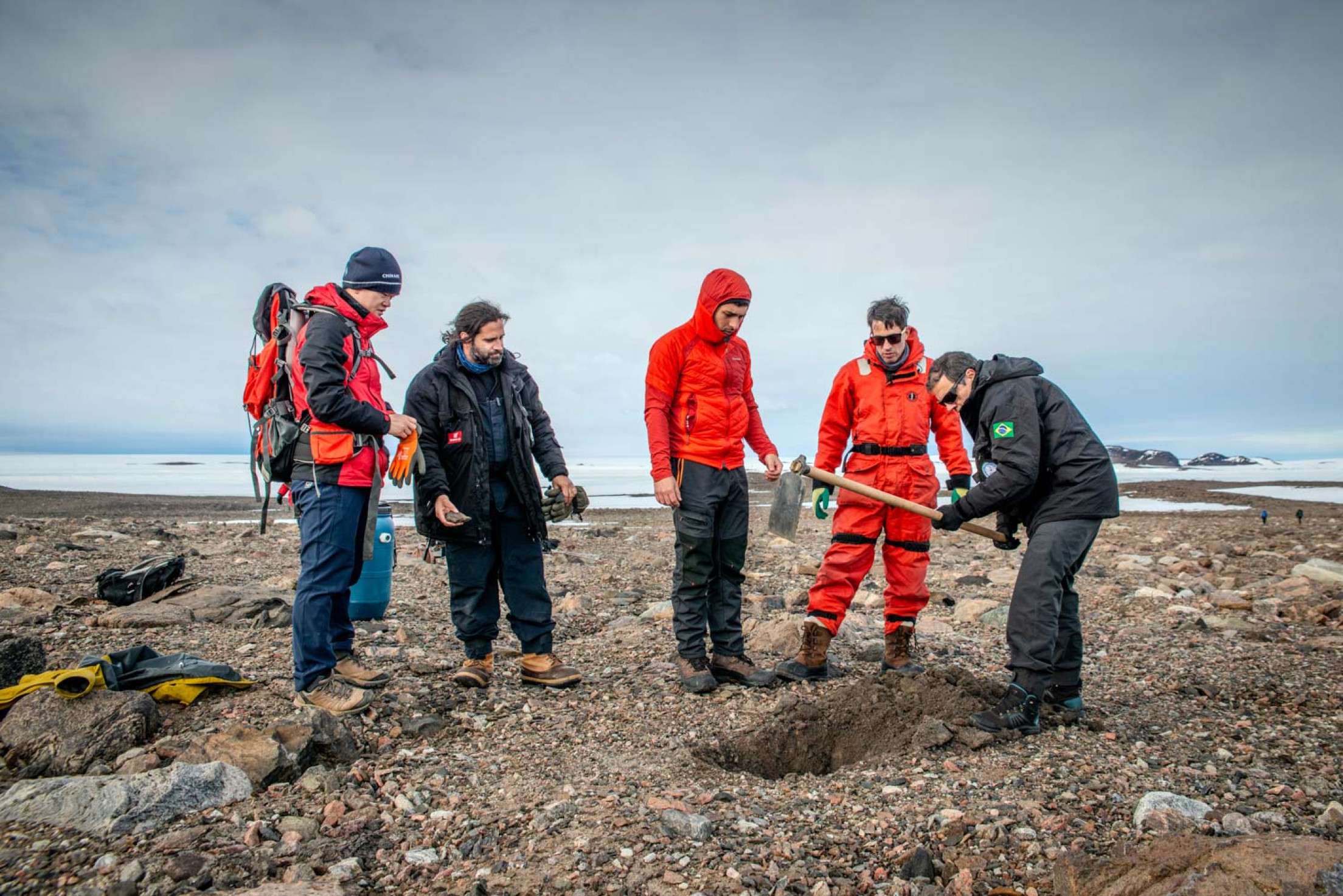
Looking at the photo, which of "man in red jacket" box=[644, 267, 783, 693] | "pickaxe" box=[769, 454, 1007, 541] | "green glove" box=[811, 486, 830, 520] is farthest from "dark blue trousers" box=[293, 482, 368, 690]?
"green glove" box=[811, 486, 830, 520]

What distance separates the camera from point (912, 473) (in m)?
4.55

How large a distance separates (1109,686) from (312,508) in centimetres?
460

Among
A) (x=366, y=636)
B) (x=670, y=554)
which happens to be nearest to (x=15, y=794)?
(x=366, y=636)

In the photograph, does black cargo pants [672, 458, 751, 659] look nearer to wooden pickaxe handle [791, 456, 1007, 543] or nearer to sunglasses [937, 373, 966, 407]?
wooden pickaxe handle [791, 456, 1007, 543]

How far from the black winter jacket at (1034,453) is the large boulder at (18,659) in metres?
4.69

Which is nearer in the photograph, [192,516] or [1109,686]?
[1109,686]

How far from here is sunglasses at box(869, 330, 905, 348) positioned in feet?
14.9

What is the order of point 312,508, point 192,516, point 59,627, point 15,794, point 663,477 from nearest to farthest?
point 15,794 → point 312,508 → point 663,477 → point 59,627 → point 192,516

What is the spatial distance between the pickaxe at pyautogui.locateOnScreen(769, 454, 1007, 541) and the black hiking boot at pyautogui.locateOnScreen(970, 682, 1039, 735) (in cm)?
87

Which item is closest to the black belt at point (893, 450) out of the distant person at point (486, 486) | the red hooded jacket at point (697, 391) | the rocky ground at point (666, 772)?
the red hooded jacket at point (697, 391)

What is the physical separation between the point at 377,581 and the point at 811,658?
3.50 m

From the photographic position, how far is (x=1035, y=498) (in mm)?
3973

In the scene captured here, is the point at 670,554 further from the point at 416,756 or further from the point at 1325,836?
the point at 1325,836

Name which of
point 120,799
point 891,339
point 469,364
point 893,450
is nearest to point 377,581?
point 469,364
